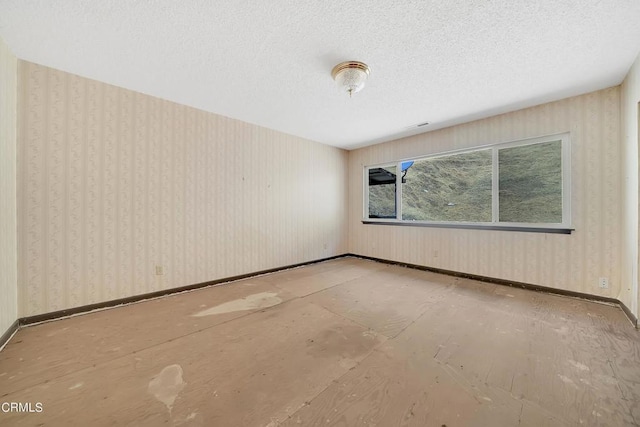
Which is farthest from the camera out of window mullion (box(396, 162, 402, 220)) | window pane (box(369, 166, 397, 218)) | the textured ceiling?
window pane (box(369, 166, 397, 218))

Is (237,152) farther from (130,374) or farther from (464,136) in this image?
(464,136)

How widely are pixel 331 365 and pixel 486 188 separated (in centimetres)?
363

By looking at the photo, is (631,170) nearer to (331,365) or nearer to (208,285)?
(331,365)

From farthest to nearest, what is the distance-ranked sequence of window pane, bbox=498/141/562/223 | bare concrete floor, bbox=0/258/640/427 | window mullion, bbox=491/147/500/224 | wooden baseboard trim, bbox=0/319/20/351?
window mullion, bbox=491/147/500/224, window pane, bbox=498/141/562/223, wooden baseboard trim, bbox=0/319/20/351, bare concrete floor, bbox=0/258/640/427

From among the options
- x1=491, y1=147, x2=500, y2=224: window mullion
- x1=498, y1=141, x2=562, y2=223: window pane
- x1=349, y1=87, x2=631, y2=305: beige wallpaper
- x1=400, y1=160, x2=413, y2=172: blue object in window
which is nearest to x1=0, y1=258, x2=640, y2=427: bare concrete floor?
x1=349, y1=87, x2=631, y2=305: beige wallpaper

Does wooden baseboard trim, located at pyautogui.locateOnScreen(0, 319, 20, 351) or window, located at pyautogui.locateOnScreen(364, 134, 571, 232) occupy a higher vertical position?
window, located at pyautogui.locateOnScreen(364, 134, 571, 232)

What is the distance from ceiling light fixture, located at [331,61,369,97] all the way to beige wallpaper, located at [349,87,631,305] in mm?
2508

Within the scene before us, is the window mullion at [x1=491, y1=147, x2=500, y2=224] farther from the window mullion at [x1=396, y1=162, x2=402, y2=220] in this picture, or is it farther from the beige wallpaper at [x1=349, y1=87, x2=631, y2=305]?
the window mullion at [x1=396, y1=162, x2=402, y2=220]

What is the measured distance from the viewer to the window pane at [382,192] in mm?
5098

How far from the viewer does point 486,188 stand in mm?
3822

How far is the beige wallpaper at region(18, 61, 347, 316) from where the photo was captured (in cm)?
238

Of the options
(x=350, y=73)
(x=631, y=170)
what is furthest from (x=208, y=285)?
(x=631, y=170)

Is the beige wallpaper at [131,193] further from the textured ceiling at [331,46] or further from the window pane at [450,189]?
the window pane at [450,189]

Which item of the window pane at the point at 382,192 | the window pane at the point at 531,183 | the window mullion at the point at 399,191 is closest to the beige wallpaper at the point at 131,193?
the window pane at the point at 382,192
